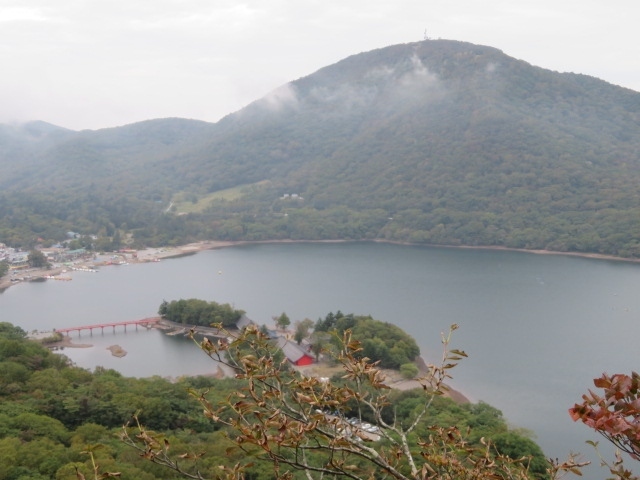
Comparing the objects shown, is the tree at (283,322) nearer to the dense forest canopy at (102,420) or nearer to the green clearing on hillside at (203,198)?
the dense forest canopy at (102,420)

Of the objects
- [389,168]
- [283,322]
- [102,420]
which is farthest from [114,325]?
[389,168]

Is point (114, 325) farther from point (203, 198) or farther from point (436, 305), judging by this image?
point (203, 198)

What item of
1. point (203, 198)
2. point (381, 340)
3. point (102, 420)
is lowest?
point (381, 340)

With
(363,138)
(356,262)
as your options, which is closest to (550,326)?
(356,262)

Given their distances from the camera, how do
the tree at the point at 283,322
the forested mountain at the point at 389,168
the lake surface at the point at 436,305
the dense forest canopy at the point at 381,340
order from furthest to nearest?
Result: the forested mountain at the point at 389,168, the tree at the point at 283,322, the dense forest canopy at the point at 381,340, the lake surface at the point at 436,305

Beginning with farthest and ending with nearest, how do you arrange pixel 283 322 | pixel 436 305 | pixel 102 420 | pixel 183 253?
pixel 183 253
pixel 436 305
pixel 283 322
pixel 102 420

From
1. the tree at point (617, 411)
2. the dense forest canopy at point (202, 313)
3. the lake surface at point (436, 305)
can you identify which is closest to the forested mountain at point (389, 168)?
the lake surface at point (436, 305)

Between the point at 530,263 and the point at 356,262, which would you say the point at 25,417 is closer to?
the point at 356,262
